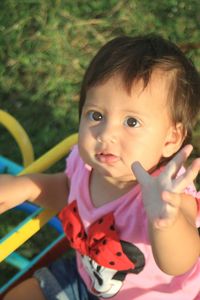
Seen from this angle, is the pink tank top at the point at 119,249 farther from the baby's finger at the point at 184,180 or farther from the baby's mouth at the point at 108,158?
the baby's finger at the point at 184,180

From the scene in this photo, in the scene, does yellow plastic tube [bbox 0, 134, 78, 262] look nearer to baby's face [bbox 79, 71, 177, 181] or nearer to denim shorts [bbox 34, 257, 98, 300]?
denim shorts [bbox 34, 257, 98, 300]

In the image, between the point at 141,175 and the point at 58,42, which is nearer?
the point at 141,175

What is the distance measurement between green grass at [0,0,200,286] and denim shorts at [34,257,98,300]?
2.98 ft

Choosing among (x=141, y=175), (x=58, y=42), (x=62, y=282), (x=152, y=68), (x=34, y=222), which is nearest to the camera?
(x=141, y=175)

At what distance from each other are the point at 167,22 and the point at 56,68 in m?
0.60

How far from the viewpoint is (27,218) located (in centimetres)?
165

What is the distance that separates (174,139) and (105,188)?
0.81ft

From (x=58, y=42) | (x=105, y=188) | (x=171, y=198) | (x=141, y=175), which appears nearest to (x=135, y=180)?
(x=105, y=188)

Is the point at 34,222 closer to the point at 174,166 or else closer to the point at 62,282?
the point at 62,282

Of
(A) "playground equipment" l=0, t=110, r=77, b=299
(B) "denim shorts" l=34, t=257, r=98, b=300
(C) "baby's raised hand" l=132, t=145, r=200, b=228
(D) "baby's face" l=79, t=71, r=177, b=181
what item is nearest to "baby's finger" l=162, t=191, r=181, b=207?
(C) "baby's raised hand" l=132, t=145, r=200, b=228

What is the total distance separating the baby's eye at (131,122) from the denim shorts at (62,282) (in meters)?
0.63

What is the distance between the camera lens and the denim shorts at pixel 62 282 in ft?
5.68

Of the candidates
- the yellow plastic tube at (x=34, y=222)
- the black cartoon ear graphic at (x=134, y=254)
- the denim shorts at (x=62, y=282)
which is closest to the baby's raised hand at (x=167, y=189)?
the black cartoon ear graphic at (x=134, y=254)

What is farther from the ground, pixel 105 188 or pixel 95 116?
pixel 95 116
